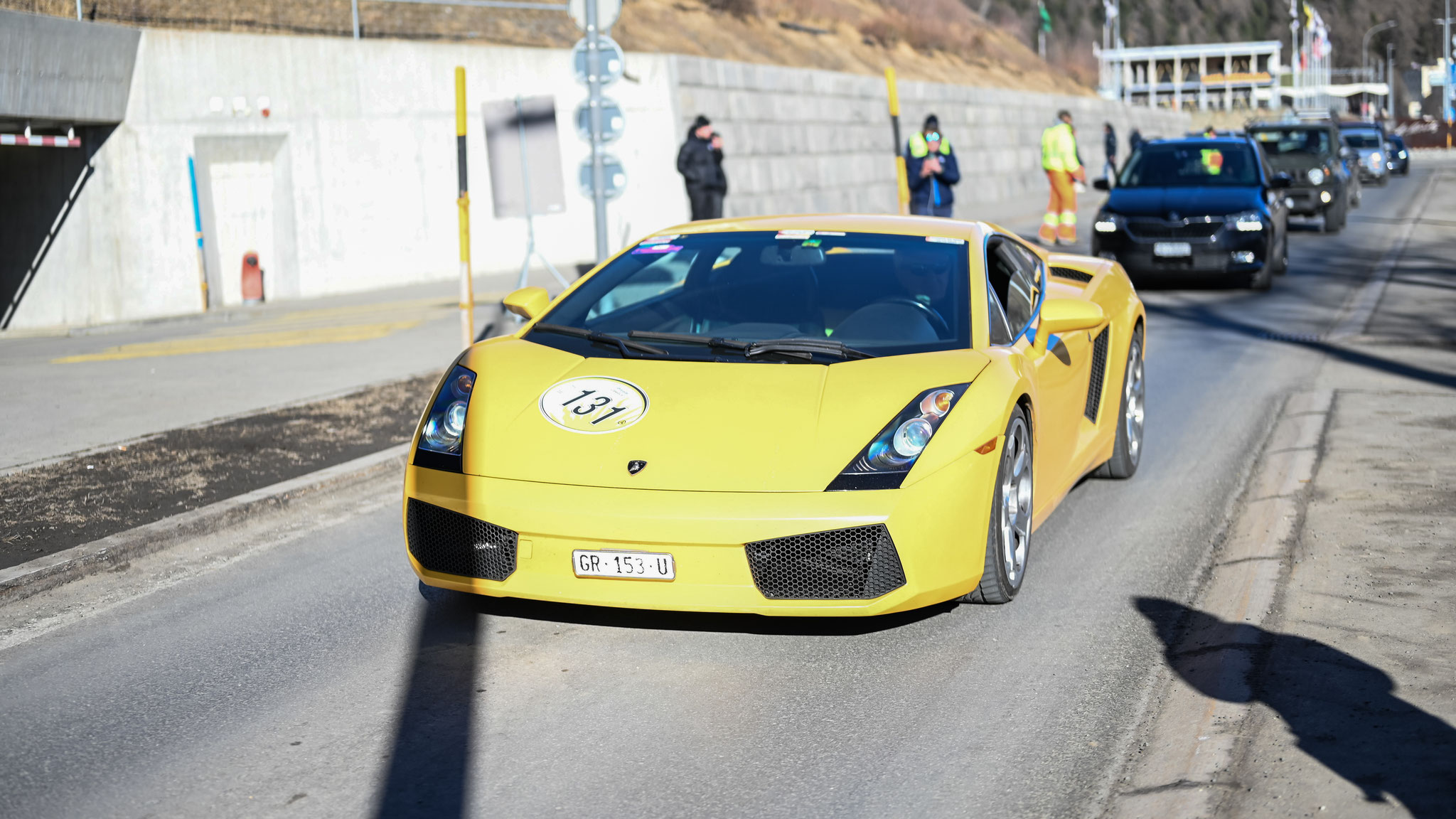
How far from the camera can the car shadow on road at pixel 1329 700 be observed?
3676 mm

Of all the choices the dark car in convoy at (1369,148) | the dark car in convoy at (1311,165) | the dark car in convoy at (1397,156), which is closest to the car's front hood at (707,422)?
the dark car in convoy at (1311,165)

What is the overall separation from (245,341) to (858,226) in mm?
9317

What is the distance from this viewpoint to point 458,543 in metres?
4.83

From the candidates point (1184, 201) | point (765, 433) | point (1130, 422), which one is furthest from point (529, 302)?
point (1184, 201)

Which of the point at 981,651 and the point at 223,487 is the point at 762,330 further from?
the point at 223,487

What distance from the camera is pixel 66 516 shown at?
22.4 feet

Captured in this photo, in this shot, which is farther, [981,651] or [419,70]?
[419,70]

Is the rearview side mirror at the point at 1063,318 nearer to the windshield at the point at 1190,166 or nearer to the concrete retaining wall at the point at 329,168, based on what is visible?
the windshield at the point at 1190,166

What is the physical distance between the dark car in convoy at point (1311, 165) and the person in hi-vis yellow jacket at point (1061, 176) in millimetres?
4259

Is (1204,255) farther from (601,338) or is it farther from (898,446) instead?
(898,446)

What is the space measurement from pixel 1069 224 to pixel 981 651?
1863 cm

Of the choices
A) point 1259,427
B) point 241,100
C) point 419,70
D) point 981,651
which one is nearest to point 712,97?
point 419,70

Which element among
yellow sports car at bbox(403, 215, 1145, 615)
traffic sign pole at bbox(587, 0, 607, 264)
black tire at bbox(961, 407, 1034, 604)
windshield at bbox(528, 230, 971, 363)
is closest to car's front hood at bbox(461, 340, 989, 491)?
yellow sports car at bbox(403, 215, 1145, 615)

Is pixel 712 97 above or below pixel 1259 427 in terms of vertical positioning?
above
